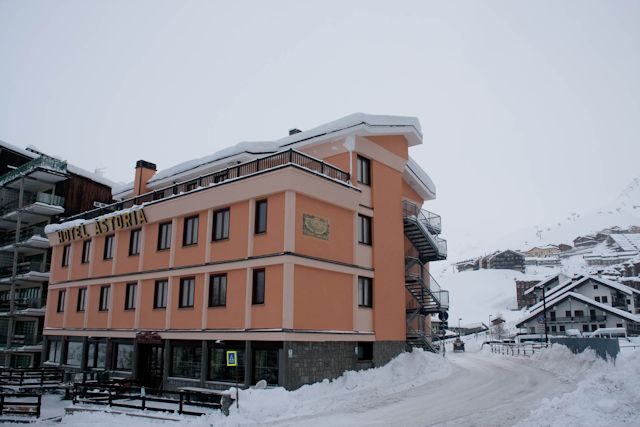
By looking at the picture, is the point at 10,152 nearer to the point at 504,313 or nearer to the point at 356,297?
the point at 356,297

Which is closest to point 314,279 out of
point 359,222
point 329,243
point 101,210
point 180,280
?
point 329,243

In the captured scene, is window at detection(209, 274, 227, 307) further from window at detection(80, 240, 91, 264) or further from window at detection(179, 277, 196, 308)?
window at detection(80, 240, 91, 264)

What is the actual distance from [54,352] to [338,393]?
76.5ft

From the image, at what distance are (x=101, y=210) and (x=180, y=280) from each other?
1000 cm

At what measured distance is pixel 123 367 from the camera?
96.4 feet

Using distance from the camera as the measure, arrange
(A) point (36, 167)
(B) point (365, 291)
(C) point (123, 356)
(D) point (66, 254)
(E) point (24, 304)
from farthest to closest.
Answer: (E) point (24, 304) → (A) point (36, 167) → (D) point (66, 254) → (C) point (123, 356) → (B) point (365, 291)

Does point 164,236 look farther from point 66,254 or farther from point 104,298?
point 66,254

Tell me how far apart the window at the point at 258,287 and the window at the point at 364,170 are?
8.01 metres

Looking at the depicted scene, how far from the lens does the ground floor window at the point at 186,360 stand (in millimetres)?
25016

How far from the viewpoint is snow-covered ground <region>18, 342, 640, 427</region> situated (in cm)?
1526

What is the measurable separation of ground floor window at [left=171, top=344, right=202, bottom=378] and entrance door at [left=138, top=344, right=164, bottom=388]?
1.53 metres

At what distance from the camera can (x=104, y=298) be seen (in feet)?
106

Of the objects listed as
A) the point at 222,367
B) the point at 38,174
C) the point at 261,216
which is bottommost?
the point at 222,367

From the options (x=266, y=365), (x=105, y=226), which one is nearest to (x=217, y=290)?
(x=266, y=365)
